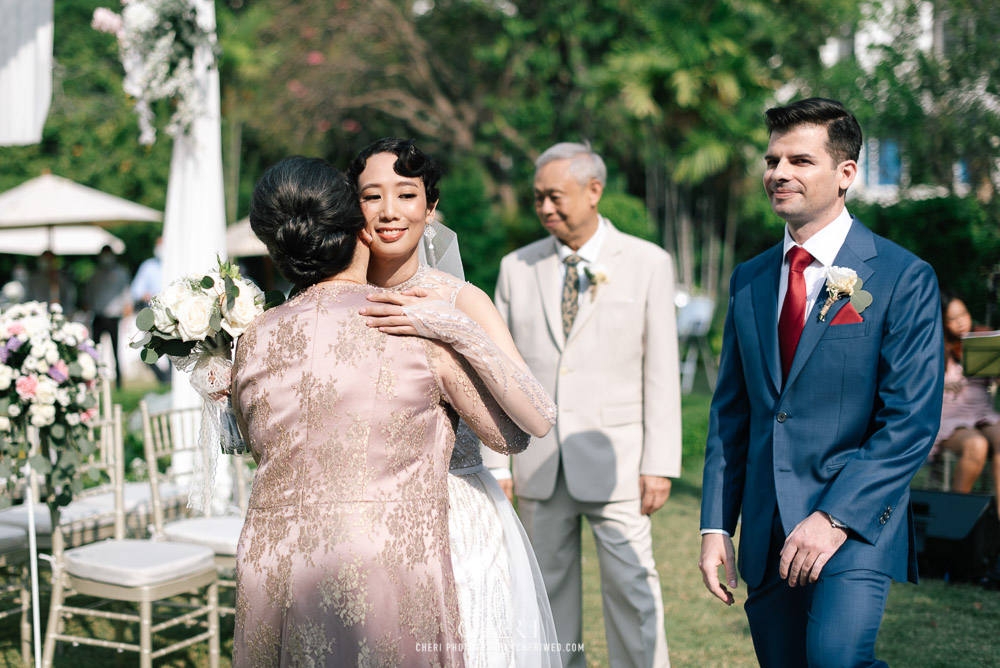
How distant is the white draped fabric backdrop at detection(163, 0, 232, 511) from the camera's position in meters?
7.16

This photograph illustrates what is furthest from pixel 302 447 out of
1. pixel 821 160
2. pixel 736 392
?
pixel 821 160

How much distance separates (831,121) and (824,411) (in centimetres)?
86

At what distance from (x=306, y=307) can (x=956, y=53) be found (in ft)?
37.6

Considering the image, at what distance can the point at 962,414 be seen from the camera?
272 inches

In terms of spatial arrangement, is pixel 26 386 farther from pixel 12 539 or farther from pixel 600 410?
pixel 600 410

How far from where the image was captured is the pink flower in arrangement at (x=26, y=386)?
14.1 feet

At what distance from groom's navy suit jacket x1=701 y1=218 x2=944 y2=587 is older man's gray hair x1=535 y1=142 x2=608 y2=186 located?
143 centimetres

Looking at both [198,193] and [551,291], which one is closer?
[551,291]

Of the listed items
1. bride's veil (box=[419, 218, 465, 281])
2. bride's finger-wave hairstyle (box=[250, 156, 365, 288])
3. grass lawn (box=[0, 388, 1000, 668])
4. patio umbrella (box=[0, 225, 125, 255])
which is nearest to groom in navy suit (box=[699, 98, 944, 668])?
bride's veil (box=[419, 218, 465, 281])

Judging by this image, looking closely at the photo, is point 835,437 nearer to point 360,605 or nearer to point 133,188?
point 360,605

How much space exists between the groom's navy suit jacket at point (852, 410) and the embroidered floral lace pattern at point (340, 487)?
1044 mm

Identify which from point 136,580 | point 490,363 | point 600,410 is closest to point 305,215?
point 490,363

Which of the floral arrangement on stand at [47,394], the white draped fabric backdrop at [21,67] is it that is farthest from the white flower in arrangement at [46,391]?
the white draped fabric backdrop at [21,67]

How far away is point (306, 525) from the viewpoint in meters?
2.26
